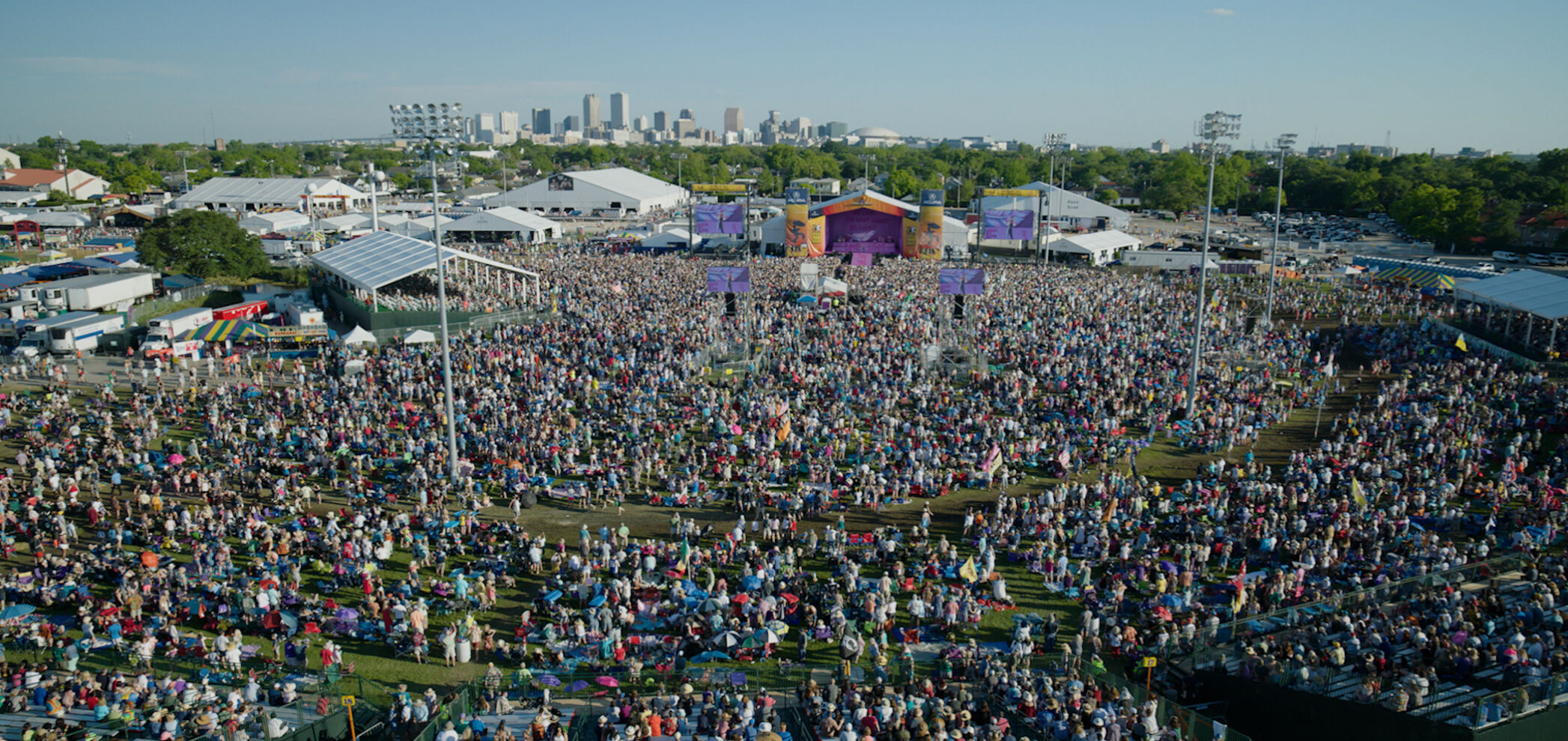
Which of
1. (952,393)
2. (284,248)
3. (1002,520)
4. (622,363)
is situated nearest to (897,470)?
(1002,520)

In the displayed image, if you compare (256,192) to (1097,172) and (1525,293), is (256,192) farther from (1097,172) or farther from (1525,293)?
(1097,172)

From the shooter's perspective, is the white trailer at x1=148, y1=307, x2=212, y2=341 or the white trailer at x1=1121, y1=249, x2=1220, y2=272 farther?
the white trailer at x1=1121, y1=249, x2=1220, y2=272

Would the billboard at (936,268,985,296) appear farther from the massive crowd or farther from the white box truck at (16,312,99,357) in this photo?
the white box truck at (16,312,99,357)

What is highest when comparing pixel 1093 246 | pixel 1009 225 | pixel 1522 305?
pixel 1009 225

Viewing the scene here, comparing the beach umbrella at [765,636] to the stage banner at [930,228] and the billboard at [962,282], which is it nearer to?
the billboard at [962,282]

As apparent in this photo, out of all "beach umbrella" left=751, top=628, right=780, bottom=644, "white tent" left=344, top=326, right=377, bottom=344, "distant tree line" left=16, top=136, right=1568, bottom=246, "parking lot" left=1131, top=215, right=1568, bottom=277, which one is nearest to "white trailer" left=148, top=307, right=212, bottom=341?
"white tent" left=344, top=326, right=377, bottom=344

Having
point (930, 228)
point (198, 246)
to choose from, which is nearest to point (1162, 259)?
point (930, 228)
